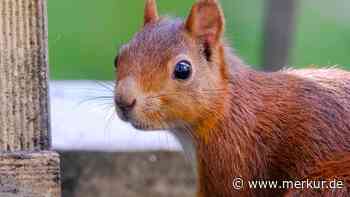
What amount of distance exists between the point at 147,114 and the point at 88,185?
4.62 ft

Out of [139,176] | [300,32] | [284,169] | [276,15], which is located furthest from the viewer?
[300,32]

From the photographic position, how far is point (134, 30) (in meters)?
7.09

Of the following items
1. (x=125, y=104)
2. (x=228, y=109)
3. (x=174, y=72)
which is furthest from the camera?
(x=228, y=109)

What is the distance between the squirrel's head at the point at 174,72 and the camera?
3551 mm

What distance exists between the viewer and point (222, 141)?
3752 millimetres

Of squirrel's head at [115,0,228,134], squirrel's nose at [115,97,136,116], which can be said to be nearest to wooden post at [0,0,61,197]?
squirrel's head at [115,0,228,134]

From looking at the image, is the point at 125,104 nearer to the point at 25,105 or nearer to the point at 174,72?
the point at 174,72

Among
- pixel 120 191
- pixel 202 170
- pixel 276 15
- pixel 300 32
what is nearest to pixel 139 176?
pixel 120 191

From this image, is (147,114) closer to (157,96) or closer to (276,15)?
(157,96)

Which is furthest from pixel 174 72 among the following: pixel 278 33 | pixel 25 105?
pixel 278 33

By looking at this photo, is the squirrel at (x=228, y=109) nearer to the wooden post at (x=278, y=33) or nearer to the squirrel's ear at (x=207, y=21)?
the squirrel's ear at (x=207, y=21)

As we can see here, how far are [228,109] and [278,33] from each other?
249cm

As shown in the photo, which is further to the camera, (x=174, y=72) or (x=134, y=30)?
(x=134, y=30)

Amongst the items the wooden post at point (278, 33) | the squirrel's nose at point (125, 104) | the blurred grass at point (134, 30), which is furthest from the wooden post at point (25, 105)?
the blurred grass at point (134, 30)
